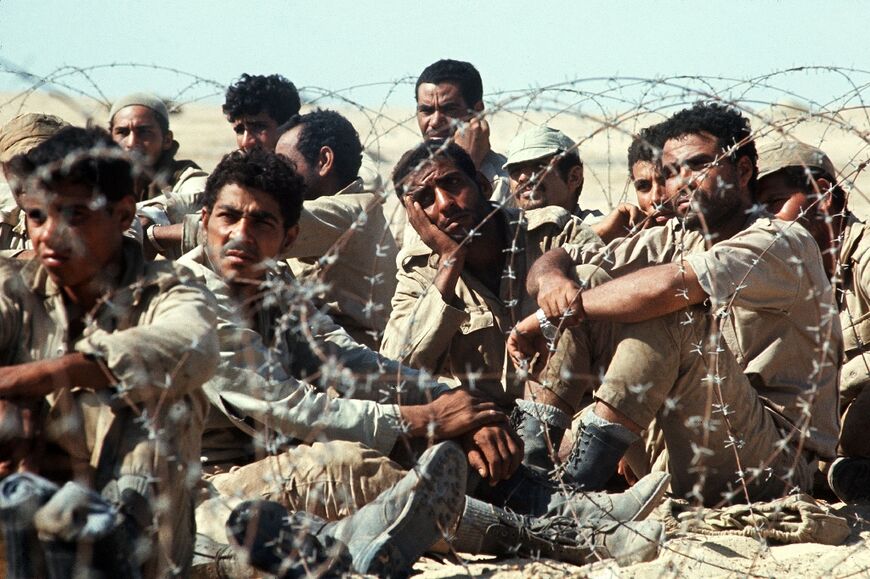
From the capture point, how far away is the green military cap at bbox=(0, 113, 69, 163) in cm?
658

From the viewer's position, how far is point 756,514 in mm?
5164

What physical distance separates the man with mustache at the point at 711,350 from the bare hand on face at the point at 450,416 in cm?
39

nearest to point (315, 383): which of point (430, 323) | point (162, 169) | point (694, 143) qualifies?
point (430, 323)

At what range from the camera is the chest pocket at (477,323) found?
20.0ft

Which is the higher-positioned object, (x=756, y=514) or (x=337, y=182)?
(x=337, y=182)

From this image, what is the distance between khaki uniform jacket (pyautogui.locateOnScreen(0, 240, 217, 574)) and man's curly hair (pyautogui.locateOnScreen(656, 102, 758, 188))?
2.92 m

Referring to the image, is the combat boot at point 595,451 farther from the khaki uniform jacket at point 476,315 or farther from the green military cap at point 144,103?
the green military cap at point 144,103

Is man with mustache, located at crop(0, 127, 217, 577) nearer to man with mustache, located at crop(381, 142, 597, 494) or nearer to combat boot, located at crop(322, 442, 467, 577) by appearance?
combat boot, located at crop(322, 442, 467, 577)

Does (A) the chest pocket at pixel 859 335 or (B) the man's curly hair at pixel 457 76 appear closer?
(A) the chest pocket at pixel 859 335

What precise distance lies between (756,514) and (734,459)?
0.35 m

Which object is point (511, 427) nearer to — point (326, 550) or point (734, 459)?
point (734, 459)

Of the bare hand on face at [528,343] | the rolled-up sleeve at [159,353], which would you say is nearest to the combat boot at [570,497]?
the bare hand on face at [528,343]

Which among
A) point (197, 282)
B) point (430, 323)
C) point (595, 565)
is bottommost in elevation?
point (595, 565)

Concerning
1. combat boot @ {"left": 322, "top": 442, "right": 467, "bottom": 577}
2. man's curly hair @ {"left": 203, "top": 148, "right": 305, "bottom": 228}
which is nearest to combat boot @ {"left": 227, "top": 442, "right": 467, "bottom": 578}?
combat boot @ {"left": 322, "top": 442, "right": 467, "bottom": 577}
